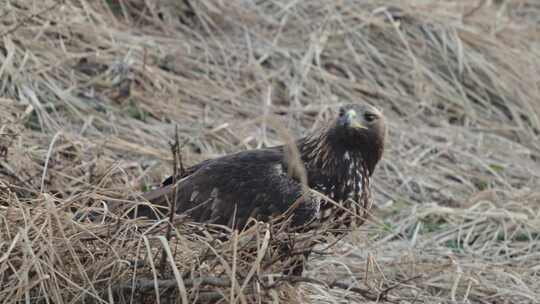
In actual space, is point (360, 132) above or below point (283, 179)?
above

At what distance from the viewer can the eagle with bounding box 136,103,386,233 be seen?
4734mm

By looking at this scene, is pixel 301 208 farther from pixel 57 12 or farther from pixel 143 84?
pixel 57 12

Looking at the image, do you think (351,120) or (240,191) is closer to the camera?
(240,191)

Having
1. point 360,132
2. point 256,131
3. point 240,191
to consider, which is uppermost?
point 360,132

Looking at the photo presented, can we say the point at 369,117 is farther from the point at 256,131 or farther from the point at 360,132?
the point at 256,131

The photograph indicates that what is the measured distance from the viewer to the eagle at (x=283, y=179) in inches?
186

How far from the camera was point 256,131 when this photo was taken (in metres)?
7.25

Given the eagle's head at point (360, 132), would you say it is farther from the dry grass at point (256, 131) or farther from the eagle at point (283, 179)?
the dry grass at point (256, 131)

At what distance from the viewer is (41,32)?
7.15m

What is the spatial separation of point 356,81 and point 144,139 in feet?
6.82

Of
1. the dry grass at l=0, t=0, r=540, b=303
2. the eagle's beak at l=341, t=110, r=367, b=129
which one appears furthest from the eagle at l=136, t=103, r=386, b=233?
the dry grass at l=0, t=0, r=540, b=303

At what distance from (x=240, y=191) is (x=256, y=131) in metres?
2.45

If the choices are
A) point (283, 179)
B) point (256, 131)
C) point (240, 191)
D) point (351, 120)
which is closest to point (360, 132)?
point (351, 120)

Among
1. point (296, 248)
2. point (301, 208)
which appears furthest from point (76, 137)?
point (296, 248)
